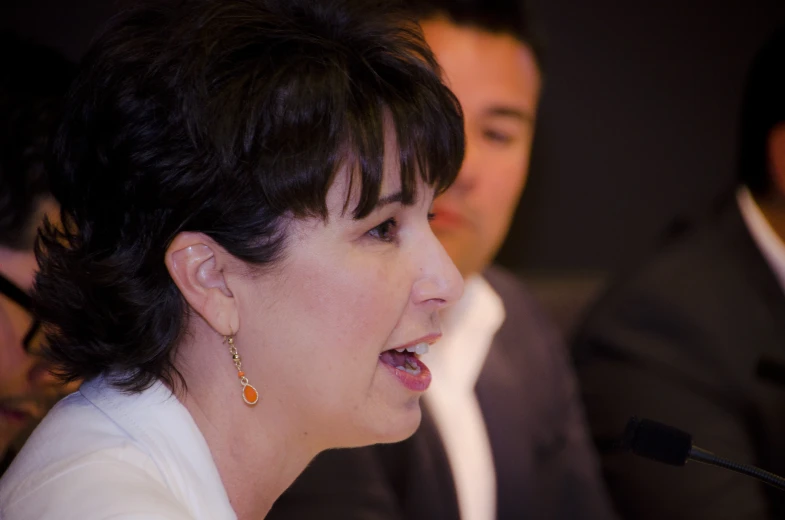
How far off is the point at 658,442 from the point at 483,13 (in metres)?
1.10

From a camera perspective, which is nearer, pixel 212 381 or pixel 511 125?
pixel 212 381

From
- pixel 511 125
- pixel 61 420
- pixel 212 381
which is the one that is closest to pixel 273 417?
pixel 212 381

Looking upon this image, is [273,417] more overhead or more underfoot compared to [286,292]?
more underfoot

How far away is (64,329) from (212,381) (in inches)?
8.6

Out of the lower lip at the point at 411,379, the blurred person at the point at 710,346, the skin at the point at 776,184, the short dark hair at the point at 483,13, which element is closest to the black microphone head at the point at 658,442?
the lower lip at the point at 411,379

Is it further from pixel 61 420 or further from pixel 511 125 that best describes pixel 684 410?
pixel 61 420

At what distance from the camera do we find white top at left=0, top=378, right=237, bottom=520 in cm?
98

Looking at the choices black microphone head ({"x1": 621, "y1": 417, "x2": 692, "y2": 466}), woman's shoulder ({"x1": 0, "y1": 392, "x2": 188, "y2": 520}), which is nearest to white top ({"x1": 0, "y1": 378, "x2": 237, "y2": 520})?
woman's shoulder ({"x1": 0, "y1": 392, "x2": 188, "y2": 520})

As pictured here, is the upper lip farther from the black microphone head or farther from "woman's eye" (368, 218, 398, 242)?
the black microphone head

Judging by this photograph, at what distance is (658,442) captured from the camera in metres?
1.20

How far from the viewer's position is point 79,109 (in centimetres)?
116

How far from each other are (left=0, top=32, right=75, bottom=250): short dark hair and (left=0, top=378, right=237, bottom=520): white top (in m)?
0.43

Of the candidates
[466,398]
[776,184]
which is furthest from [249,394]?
[776,184]

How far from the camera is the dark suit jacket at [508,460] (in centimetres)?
155
